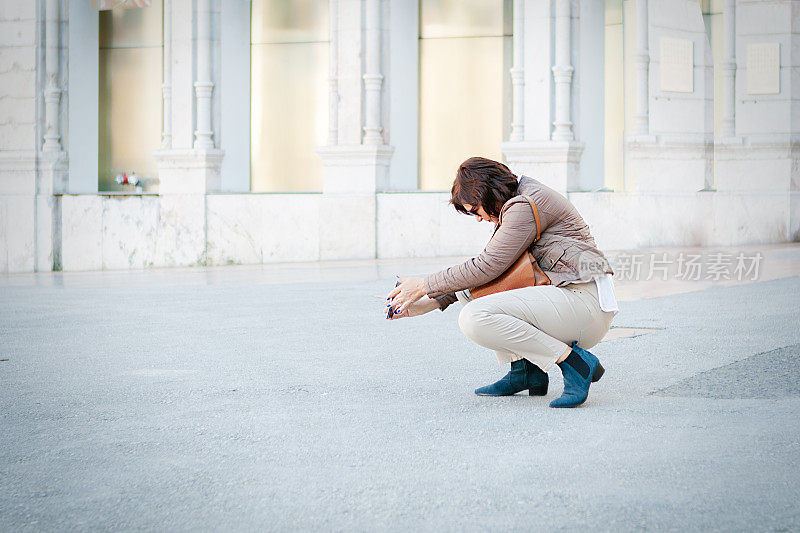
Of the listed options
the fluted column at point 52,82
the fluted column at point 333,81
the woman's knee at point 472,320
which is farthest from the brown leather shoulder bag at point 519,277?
the fluted column at point 52,82

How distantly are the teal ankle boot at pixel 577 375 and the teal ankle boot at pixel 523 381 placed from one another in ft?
0.90

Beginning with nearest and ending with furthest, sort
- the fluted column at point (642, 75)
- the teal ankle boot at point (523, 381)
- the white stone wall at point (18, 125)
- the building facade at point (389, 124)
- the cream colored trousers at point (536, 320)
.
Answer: the cream colored trousers at point (536, 320)
the teal ankle boot at point (523, 381)
the building facade at point (389, 124)
the fluted column at point (642, 75)
the white stone wall at point (18, 125)

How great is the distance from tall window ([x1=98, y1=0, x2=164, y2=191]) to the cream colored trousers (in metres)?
13.1

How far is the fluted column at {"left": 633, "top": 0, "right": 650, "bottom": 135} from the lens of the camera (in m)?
14.7

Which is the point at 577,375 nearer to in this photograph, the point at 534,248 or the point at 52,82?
the point at 534,248

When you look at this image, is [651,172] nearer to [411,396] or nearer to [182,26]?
[182,26]

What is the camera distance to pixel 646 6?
14.7m

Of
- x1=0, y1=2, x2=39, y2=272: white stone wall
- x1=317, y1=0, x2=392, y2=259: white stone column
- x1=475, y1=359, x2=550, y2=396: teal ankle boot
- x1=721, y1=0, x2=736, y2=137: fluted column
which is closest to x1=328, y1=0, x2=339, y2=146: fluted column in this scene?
x1=317, y1=0, x2=392, y2=259: white stone column

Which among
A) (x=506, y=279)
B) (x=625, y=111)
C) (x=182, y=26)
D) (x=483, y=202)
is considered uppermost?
(x=182, y=26)

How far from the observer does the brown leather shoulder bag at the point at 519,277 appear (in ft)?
15.1

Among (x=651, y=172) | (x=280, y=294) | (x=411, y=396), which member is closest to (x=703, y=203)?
(x=651, y=172)

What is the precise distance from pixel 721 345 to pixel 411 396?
2382 mm

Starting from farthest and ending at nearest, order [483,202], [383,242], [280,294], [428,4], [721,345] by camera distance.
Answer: [428,4] < [383,242] < [280,294] < [721,345] < [483,202]

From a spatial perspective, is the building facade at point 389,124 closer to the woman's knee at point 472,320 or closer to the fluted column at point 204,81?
the fluted column at point 204,81
